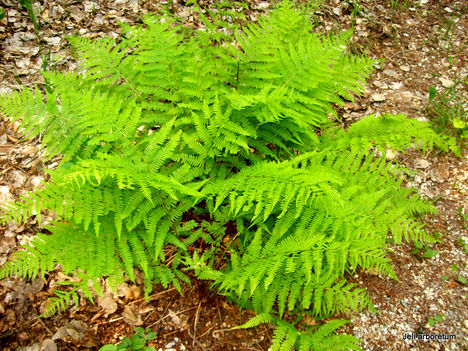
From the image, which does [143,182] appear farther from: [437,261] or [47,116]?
[437,261]

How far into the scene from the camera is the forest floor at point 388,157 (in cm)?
230

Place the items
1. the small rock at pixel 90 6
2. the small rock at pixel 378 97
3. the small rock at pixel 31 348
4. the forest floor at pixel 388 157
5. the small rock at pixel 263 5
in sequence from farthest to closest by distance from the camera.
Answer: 1. the small rock at pixel 263 5
2. the small rock at pixel 90 6
3. the small rock at pixel 378 97
4. the forest floor at pixel 388 157
5. the small rock at pixel 31 348

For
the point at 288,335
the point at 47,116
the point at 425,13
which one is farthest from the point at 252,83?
the point at 425,13

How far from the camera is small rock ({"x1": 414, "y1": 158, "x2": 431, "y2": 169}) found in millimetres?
3279

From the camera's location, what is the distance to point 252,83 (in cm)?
250

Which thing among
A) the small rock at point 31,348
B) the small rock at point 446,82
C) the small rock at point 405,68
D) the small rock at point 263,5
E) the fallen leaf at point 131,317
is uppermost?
the small rock at point 263,5

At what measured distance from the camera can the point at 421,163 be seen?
10.8 feet

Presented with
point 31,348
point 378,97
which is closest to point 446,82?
point 378,97

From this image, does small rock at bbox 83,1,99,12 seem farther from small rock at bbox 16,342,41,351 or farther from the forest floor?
small rock at bbox 16,342,41,351

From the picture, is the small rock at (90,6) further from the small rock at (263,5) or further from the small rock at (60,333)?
the small rock at (60,333)

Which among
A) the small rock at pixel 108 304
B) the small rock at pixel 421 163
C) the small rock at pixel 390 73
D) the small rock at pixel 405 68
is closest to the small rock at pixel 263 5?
the small rock at pixel 390 73

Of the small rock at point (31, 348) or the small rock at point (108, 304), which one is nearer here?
the small rock at point (31, 348)

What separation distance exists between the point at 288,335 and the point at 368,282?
0.94 meters

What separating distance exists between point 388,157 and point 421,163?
0.32 metres
